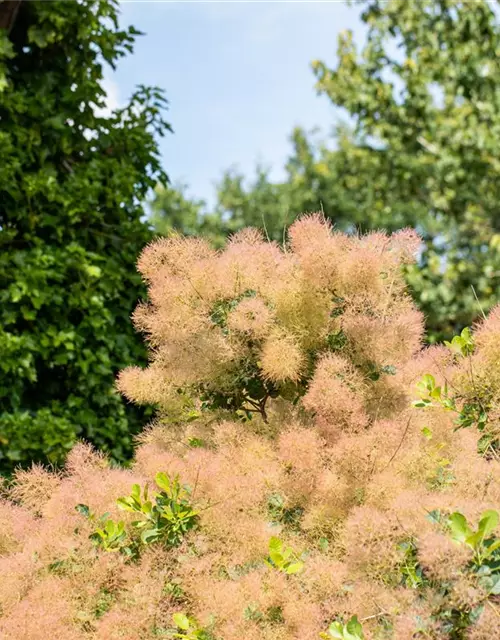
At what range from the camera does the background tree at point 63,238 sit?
191 inches

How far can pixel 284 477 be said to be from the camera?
2.37m

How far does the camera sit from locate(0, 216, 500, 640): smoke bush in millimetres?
1928

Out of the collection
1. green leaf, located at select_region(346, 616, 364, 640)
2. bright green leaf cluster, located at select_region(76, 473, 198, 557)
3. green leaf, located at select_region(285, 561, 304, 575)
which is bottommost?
green leaf, located at select_region(346, 616, 364, 640)

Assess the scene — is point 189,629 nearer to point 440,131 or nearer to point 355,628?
point 355,628

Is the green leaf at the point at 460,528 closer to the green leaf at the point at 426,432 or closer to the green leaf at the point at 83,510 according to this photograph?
the green leaf at the point at 426,432

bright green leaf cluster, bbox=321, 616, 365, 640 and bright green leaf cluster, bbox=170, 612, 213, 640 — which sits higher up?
bright green leaf cluster, bbox=170, 612, 213, 640

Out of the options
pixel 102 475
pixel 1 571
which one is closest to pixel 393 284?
pixel 102 475

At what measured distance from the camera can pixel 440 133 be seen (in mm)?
11656

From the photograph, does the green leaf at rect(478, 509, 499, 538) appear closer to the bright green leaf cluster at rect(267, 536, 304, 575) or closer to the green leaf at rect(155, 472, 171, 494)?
the bright green leaf cluster at rect(267, 536, 304, 575)

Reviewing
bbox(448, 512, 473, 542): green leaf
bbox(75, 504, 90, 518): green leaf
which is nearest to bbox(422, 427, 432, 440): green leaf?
bbox(448, 512, 473, 542): green leaf

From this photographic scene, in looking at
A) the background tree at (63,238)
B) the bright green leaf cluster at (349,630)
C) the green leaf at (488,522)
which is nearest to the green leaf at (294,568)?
the bright green leaf cluster at (349,630)

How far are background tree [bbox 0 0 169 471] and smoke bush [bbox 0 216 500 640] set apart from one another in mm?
2043

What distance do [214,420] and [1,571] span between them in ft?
2.95

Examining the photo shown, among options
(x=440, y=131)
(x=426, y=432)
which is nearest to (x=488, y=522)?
(x=426, y=432)
